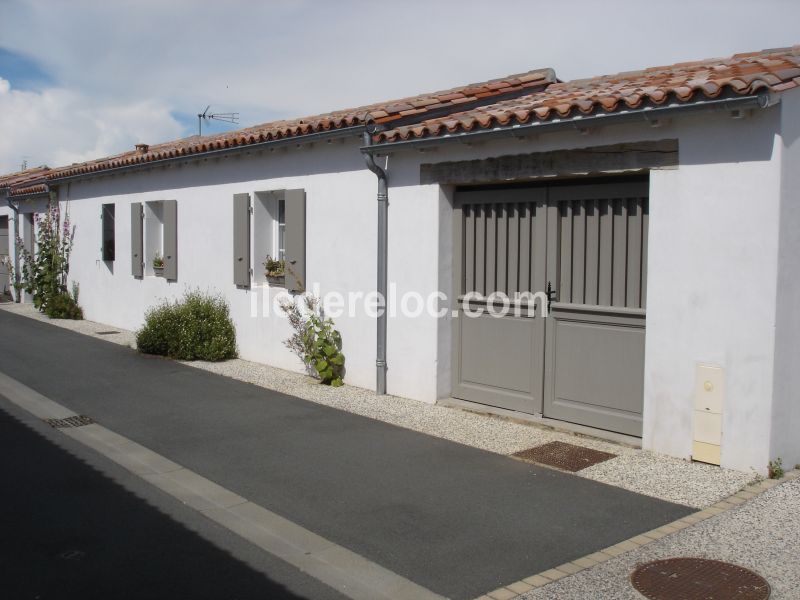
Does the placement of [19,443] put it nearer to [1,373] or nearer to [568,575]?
[1,373]

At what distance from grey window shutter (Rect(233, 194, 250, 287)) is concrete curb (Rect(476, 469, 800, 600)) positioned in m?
7.26

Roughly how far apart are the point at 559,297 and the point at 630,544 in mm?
2977

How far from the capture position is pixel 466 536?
14.9 ft

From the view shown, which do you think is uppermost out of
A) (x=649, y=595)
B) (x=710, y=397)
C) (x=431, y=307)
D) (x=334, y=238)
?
(x=334, y=238)

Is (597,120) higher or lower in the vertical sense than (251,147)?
lower

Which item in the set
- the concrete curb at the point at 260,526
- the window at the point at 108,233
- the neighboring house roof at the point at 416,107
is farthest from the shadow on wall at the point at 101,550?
the window at the point at 108,233

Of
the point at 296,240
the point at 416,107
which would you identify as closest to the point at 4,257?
the point at 296,240

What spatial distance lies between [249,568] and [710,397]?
3649 mm

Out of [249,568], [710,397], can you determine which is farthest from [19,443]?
[710,397]

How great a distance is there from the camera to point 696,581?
12.9 feet

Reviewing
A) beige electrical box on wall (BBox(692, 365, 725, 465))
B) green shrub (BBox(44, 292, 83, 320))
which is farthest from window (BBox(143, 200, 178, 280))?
beige electrical box on wall (BBox(692, 365, 725, 465))

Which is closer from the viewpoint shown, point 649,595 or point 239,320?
point 649,595

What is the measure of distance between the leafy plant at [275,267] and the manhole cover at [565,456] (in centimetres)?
491

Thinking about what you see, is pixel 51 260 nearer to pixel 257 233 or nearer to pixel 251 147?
pixel 257 233
